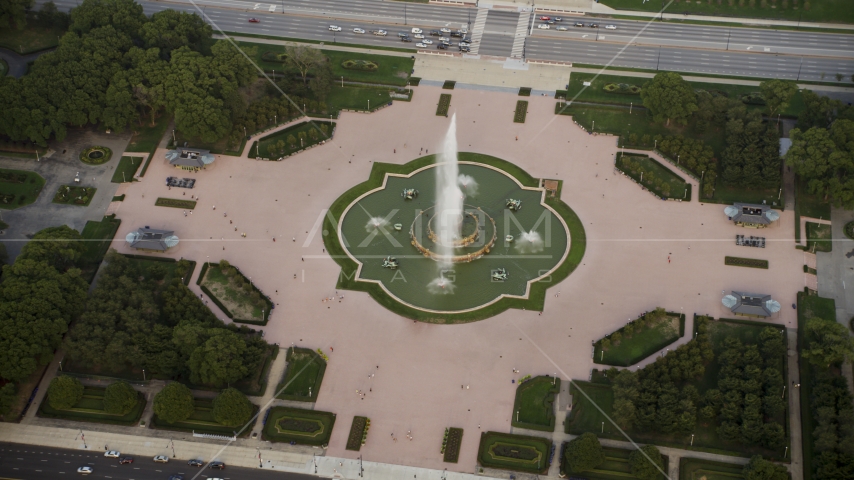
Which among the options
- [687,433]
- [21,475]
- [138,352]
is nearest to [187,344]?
[138,352]

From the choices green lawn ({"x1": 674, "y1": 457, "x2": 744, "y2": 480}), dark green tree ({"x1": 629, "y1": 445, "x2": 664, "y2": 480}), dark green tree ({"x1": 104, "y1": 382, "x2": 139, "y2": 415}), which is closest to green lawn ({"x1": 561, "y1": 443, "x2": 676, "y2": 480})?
dark green tree ({"x1": 629, "y1": 445, "x2": 664, "y2": 480})

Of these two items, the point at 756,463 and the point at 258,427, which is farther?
the point at 258,427

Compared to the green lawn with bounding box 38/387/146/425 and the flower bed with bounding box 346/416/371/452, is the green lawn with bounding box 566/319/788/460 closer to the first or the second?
the flower bed with bounding box 346/416/371/452

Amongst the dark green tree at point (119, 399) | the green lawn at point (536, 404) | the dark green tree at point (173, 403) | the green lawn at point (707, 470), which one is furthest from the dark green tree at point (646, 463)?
the dark green tree at point (119, 399)

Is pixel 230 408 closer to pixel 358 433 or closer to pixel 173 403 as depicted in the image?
pixel 173 403

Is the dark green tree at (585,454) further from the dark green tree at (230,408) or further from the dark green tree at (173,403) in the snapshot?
the dark green tree at (173,403)

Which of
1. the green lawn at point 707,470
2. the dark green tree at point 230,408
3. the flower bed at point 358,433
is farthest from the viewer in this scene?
the flower bed at point 358,433

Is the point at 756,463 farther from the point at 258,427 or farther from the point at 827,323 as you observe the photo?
the point at 258,427
